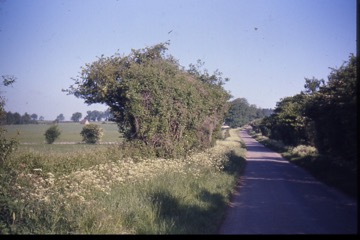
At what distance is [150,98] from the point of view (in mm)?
16922

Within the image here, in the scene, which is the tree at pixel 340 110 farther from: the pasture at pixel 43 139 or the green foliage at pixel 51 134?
the green foliage at pixel 51 134

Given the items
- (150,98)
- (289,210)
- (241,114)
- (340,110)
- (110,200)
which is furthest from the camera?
(241,114)

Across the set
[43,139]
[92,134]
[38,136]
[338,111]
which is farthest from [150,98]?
[38,136]

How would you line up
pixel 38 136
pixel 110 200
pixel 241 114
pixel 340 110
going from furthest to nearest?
pixel 241 114
pixel 38 136
pixel 340 110
pixel 110 200

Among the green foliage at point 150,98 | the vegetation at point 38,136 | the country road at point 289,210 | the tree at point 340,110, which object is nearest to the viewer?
the country road at point 289,210

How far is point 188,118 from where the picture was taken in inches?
758

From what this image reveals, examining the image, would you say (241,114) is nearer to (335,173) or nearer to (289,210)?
(335,173)

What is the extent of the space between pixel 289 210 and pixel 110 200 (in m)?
5.01

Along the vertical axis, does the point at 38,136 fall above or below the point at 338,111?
below

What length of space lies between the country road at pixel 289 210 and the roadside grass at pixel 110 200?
55cm

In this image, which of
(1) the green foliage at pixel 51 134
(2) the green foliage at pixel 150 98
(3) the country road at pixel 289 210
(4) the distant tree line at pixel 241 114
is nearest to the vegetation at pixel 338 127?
(3) the country road at pixel 289 210

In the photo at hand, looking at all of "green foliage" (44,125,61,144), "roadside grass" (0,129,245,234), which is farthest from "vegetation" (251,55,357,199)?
"green foliage" (44,125,61,144)

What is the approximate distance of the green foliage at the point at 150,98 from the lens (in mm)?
16922

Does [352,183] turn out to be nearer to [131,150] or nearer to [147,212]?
[147,212]
